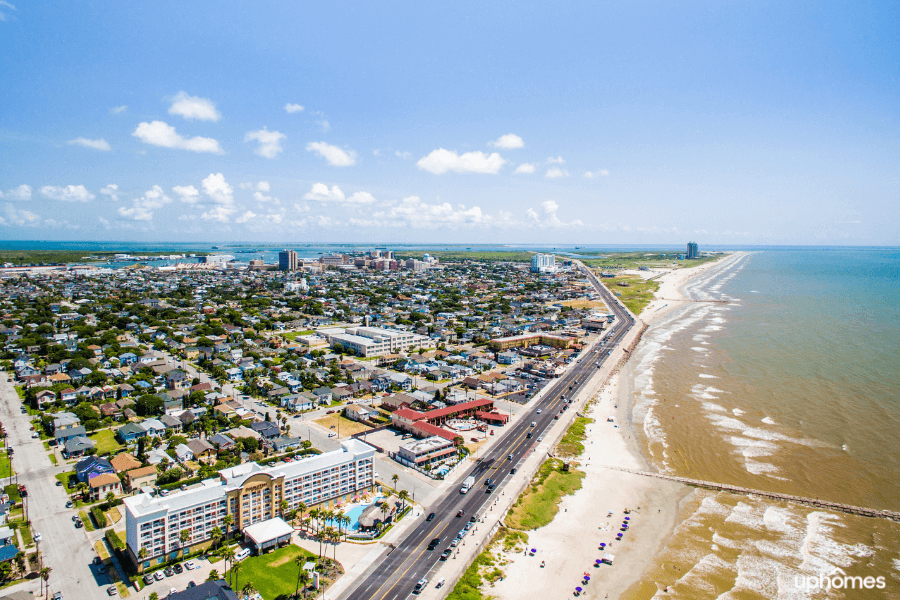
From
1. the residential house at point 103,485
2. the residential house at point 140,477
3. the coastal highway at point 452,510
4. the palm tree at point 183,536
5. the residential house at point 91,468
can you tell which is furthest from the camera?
the residential house at point 91,468

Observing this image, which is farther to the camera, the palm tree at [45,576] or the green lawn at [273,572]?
the green lawn at [273,572]

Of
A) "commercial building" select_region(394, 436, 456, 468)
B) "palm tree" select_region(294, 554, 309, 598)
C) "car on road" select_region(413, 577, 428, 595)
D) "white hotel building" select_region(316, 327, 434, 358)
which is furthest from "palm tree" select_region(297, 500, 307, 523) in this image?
"white hotel building" select_region(316, 327, 434, 358)

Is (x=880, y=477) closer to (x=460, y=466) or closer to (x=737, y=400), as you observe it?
(x=737, y=400)

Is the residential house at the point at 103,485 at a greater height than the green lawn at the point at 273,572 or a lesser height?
greater

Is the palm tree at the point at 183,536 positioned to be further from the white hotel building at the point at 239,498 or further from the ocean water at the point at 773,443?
the ocean water at the point at 773,443

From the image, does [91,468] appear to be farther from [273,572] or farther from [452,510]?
[452,510]

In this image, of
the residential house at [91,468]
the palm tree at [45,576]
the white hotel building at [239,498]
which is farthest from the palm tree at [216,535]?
the residential house at [91,468]

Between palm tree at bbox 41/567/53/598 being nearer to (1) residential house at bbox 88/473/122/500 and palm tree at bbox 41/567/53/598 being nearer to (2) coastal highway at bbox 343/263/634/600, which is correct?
(1) residential house at bbox 88/473/122/500
